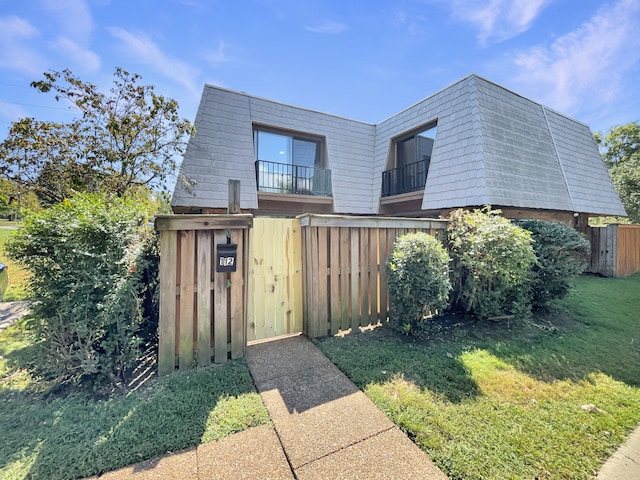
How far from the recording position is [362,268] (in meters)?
4.23

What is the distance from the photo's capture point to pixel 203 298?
3.09 m

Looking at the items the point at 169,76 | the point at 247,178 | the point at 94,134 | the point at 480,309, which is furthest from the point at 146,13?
the point at 480,309

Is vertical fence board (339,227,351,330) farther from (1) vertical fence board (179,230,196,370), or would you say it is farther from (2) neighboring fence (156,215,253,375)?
(1) vertical fence board (179,230,196,370)

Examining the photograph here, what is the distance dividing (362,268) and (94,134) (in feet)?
23.5

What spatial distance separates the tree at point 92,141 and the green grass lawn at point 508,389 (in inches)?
258

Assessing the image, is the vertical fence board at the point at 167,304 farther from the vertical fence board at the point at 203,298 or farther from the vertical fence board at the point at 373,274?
the vertical fence board at the point at 373,274

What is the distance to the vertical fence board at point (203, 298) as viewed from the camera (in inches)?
121

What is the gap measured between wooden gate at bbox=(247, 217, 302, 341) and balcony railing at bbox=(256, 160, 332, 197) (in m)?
6.81

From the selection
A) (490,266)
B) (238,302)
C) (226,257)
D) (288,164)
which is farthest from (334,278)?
(288,164)

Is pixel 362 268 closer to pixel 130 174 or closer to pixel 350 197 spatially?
pixel 130 174

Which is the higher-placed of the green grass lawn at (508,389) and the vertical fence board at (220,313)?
the vertical fence board at (220,313)

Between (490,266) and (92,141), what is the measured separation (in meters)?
8.95

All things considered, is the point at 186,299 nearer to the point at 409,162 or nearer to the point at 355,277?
the point at 355,277

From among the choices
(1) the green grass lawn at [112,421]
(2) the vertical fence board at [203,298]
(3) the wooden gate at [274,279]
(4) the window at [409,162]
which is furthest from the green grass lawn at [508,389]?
(4) the window at [409,162]
